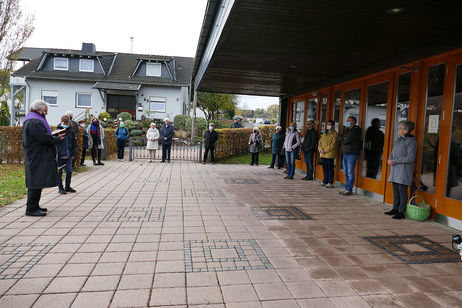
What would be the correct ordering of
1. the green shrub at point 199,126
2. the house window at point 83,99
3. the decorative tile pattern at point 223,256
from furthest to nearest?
the house window at point 83,99, the green shrub at point 199,126, the decorative tile pattern at point 223,256

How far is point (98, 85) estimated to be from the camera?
2717cm

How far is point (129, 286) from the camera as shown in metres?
3.07

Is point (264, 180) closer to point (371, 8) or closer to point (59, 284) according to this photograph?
point (371, 8)

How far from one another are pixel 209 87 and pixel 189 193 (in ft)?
20.6

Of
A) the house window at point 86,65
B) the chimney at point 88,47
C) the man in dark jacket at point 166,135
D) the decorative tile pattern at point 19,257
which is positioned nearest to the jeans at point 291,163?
the man in dark jacket at point 166,135

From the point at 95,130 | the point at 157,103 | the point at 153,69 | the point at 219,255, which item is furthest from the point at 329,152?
the point at 153,69

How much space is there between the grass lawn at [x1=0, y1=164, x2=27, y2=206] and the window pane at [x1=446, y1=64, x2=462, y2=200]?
25.0 feet

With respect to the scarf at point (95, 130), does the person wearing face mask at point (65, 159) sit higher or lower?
lower

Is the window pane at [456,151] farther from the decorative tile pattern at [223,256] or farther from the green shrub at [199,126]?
the green shrub at [199,126]

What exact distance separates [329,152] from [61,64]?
27542 mm

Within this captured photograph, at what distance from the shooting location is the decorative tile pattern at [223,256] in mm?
3557

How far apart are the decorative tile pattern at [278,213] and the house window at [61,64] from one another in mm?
28200

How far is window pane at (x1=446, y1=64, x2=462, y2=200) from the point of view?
5371 mm

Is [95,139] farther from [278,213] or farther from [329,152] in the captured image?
[278,213]
